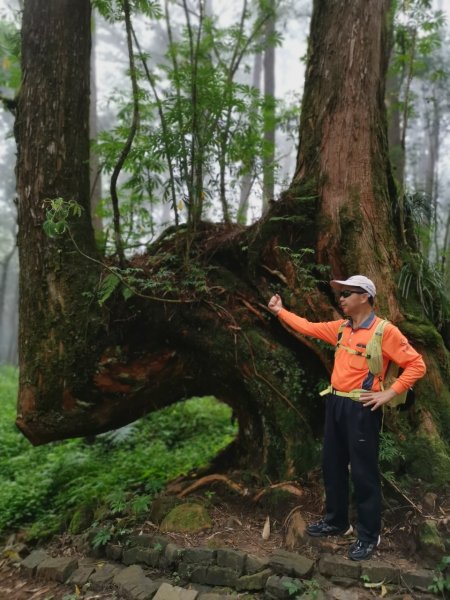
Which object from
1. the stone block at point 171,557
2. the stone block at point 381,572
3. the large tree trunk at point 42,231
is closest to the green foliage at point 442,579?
the stone block at point 381,572

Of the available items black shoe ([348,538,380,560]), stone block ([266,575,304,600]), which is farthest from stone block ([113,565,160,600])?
black shoe ([348,538,380,560])

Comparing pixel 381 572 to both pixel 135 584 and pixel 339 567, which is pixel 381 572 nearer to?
pixel 339 567

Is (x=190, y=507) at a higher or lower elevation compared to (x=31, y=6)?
lower

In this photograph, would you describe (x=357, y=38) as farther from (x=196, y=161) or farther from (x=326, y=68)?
(x=196, y=161)

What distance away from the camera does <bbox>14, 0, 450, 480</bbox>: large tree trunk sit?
4859 millimetres

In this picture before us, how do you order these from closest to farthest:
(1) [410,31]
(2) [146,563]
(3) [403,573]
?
(3) [403,573], (2) [146,563], (1) [410,31]

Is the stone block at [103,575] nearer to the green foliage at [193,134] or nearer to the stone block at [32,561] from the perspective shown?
the stone block at [32,561]

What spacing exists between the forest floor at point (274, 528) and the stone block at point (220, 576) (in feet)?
0.94

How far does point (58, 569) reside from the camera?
414 cm

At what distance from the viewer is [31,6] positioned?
5121 millimetres

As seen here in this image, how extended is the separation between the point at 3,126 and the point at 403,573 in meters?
35.4

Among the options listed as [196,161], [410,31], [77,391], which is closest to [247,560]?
[77,391]

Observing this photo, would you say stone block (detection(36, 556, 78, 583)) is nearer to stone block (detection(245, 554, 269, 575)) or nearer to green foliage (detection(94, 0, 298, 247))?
stone block (detection(245, 554, 269, 575))

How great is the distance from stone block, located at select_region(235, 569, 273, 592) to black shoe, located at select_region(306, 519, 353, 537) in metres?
0.54
